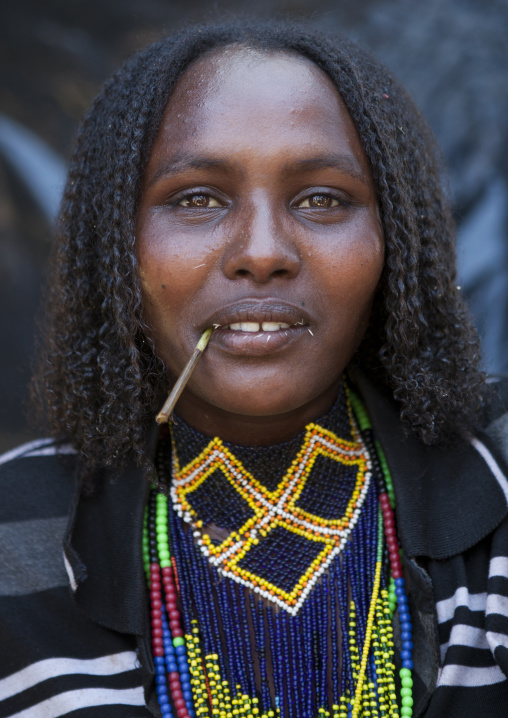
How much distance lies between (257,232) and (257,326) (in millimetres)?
181

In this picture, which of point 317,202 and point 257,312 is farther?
point 317,202

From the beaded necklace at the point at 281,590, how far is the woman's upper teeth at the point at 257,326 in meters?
0.33

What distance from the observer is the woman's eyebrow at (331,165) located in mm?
1593

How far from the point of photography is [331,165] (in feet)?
5.34

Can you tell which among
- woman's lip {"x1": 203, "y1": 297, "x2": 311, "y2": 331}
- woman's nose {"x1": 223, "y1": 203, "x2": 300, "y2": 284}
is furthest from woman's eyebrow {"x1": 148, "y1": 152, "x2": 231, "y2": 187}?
woman's lip {"x1": 203, "y1": 297, "x2": 311, "y2": 331}

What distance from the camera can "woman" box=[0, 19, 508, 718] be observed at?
5.22 ft

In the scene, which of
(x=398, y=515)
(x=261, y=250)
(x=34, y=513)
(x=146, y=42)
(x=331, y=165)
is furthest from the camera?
(x=146, y=42)

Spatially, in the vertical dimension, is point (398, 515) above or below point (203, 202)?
below

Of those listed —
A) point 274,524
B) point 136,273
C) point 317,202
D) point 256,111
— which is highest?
point 256,111

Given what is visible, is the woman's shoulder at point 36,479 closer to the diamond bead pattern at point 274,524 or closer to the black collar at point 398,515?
the black collar at point 398,515

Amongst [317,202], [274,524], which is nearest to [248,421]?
[274,524]

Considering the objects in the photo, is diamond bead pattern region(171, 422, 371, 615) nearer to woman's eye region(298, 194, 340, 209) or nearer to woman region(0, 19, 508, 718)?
woman region(0, 19, 508, 718)

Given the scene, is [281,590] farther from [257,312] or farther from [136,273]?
[136,273]

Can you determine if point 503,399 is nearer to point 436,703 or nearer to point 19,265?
point 436,703
